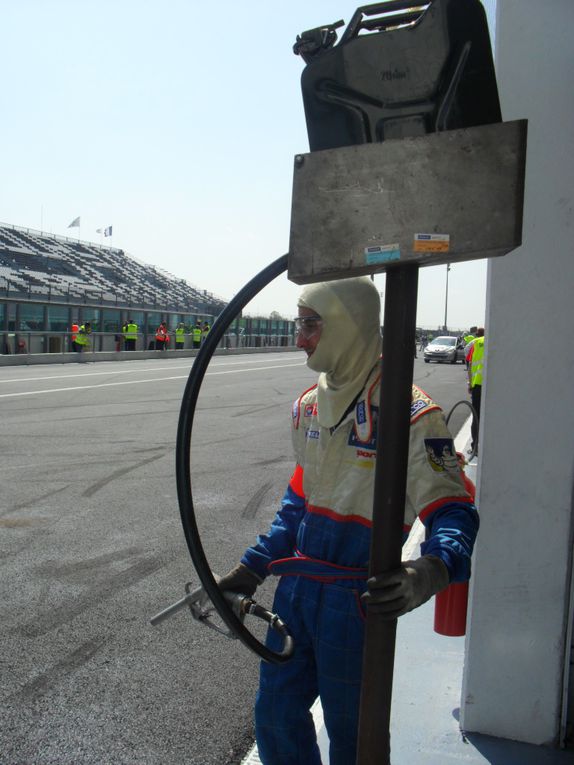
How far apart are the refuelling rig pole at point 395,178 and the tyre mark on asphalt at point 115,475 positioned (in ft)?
18.4

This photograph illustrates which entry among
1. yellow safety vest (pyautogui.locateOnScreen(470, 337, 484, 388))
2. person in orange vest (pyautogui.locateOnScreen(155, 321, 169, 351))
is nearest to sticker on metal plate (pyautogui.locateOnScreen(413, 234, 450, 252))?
yellow safety vest (pyautogui.locateOnScreen(470, 337, 484, 388))

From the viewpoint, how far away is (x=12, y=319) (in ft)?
→ 90.2

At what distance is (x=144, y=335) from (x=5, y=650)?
33504 millimetres

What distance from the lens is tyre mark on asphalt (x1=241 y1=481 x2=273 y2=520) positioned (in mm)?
5995

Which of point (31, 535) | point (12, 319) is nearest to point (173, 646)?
point (31, 535)

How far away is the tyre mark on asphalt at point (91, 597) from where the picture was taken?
371 centimetres

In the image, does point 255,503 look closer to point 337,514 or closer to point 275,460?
point 275,460

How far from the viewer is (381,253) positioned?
1.22 m

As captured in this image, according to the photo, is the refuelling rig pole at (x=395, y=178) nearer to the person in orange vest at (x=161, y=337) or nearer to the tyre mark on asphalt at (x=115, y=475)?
the tyre mark on asphalt at (x=115, y=475)

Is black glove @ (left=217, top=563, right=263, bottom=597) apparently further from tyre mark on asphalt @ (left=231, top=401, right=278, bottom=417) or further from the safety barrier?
the safety barrier

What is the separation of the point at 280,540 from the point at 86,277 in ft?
203

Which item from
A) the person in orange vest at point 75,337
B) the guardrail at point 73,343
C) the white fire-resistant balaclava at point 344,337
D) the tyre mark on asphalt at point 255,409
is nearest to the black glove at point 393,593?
the white fire-resistant balaclava at point 344,337

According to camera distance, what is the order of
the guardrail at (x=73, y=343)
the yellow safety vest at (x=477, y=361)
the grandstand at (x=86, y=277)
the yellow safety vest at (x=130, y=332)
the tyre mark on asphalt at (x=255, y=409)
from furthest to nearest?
the grandstand at (x=86, y=277), the yellow safety vest at (x=130, y=332), the guardrail at (x=73, y=343), the tyre mark on asphalt at (x=255, y=409), the yellow safety vest at (x=477, y=361)

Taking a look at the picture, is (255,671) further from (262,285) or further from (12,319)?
(12,319)
